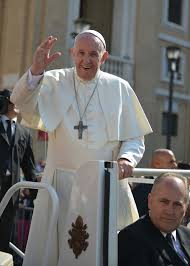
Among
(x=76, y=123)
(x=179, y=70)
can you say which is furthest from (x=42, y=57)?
(x=179, y=70)

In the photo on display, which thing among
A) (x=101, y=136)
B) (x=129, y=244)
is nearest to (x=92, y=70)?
(x=101, y=136)

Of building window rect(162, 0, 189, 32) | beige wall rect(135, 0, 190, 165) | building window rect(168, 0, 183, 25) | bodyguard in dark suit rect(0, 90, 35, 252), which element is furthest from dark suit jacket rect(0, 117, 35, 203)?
building window rect(168, 0, 183, 25)

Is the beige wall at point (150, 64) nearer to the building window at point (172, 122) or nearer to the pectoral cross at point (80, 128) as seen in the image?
the building window at point (172, 122)

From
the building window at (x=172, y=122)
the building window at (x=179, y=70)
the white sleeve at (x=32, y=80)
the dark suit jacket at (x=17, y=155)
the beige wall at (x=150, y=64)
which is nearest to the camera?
the white sleeve at (x=32, y=80)

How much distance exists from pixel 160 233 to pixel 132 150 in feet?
2.19

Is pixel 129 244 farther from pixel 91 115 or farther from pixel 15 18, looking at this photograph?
pixel 15 18

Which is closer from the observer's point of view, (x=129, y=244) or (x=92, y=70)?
(x=129, y=244)

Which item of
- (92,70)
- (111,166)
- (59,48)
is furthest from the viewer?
(59,48)

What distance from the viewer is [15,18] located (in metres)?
18.2

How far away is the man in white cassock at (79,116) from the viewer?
3375mm

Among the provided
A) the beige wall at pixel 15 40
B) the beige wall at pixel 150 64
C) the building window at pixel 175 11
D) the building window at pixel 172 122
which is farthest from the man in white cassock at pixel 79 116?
the building window at pixel 175 11

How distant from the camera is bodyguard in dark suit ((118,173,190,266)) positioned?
9.71ft

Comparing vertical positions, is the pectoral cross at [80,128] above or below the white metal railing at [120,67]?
below

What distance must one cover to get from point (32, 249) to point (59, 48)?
48.6 ft
